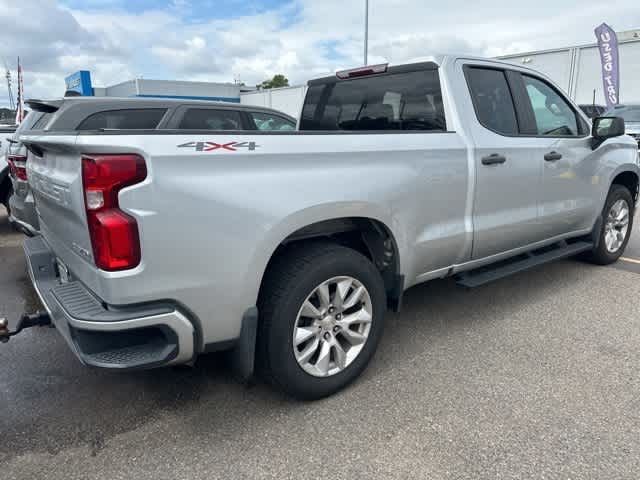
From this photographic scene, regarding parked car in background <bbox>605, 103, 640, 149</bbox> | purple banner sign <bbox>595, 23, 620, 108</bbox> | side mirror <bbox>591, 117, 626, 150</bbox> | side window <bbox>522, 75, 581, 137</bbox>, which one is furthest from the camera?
purple banner sign <bbox>595, 23, 620, 108</bbox>

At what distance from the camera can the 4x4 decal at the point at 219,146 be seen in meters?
2.05

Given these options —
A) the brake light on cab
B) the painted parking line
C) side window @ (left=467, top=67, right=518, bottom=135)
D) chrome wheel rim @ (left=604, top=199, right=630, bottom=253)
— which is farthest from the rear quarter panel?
the painted parking line

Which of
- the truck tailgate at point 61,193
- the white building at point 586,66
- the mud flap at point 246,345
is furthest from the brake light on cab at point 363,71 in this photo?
the white building at point 586,66

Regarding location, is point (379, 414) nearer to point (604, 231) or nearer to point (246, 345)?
point (246, 345)

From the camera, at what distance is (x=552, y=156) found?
12.7ft

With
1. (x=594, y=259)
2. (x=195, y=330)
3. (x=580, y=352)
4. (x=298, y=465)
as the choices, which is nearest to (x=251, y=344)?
(x=195, y=330)

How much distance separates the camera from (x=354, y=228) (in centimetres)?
291

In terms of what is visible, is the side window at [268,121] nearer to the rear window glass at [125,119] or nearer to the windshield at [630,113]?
the rear window glass at [125,119]

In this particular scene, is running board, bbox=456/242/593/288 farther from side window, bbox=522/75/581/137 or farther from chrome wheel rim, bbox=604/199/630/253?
side window, bbox=522/75/581/137

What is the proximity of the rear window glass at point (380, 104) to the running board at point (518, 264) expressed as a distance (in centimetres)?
108

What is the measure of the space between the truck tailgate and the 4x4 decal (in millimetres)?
477

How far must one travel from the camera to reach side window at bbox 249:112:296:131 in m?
6.97

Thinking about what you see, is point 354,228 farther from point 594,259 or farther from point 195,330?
point 594,259

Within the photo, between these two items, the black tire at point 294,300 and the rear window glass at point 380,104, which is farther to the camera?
the rear window glass at point 380,104
